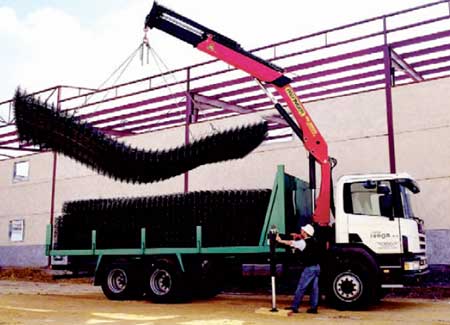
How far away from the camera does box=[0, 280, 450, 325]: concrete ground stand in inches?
376

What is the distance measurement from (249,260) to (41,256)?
16.1 m

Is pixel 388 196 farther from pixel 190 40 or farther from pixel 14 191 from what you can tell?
pixel 14 191

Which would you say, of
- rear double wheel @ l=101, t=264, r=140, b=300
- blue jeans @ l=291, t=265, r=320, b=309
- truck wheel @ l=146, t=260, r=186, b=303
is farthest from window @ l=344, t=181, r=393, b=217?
rear double wheel @ l=101, t=264, r=140, b=300

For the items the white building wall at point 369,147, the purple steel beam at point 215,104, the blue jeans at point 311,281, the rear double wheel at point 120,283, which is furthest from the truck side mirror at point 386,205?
the purple steel beam at point 215,104

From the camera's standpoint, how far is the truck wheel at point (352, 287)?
10.9 metres

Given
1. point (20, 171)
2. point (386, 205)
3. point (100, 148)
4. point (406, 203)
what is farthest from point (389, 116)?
point (20, 171)

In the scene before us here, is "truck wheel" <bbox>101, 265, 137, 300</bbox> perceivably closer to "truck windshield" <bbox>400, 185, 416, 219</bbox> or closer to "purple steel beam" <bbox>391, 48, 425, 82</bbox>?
"truck windshield" <bbox>400, 185, 416, 219</bbox>

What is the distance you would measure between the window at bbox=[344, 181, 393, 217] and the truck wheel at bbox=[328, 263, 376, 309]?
1.18 meters

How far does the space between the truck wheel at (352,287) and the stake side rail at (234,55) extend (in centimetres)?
288

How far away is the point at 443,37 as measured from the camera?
1677 cm

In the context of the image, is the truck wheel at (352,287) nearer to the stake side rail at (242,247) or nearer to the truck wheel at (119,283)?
the stake side rail at (242,247)

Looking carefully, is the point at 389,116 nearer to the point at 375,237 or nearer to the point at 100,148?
the point at 375,237

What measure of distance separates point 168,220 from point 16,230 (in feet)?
56.3

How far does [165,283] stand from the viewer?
12992 millimetres
